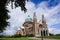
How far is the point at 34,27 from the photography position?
10306cm

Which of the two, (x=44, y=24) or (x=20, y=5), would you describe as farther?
(x=44, y=24)

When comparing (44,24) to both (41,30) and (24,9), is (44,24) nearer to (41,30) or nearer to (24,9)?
(41,30)

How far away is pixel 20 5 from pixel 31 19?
95.4m

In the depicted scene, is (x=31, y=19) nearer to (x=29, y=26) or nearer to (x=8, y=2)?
(x=29, y=26)

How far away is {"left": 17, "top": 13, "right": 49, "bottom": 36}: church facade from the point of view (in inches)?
3984

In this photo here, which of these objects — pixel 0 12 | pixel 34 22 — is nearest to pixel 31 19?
pixel 34 22

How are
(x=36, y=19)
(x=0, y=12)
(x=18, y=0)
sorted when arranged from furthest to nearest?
(x=36, y=19) < (x=0, y=12) < (x=18, y=0)

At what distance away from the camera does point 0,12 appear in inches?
438

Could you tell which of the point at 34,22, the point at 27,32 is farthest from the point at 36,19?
Answer: the point at 27,32

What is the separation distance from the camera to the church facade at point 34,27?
101m

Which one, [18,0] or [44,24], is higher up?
[44,24]

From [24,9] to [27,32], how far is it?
9490 centimetres

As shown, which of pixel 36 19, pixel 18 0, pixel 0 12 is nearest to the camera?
pixel 18 0

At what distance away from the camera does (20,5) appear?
10.5 metres
